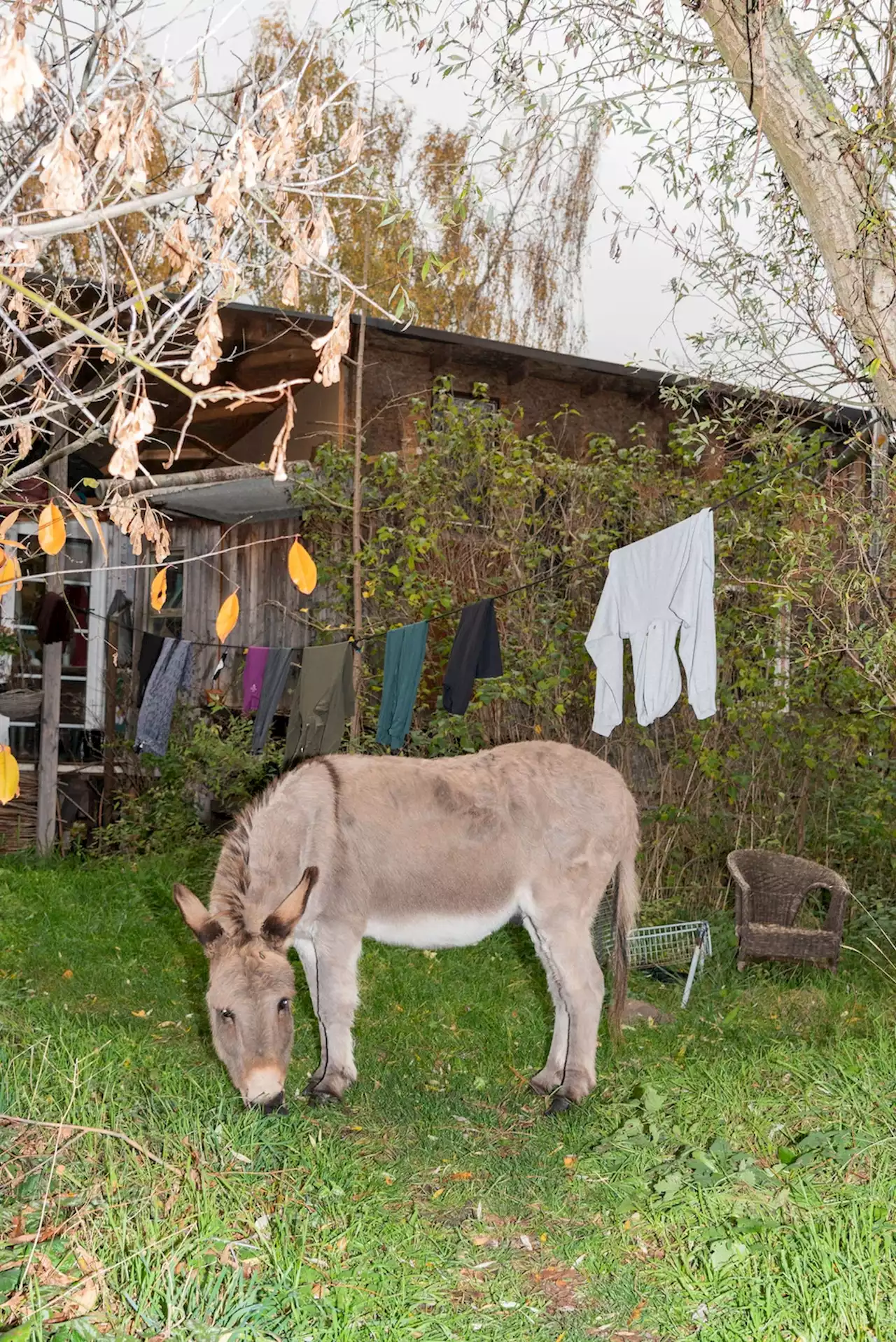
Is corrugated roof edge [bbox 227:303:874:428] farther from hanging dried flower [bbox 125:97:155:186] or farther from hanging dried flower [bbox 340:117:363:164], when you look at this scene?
hanging dried flower [bbox 125:97:155:186]

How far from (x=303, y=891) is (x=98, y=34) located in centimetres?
316

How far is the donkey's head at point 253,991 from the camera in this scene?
14.0 ft

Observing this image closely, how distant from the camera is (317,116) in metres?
2.72

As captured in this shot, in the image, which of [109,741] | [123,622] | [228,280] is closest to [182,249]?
[228,280]

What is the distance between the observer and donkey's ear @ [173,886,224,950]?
4629 mm

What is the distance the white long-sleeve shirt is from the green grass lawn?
1.93 meters

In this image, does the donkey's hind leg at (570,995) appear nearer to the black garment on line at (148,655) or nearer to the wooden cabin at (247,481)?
the wooden cabin at (247,481)

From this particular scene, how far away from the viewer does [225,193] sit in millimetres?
2342

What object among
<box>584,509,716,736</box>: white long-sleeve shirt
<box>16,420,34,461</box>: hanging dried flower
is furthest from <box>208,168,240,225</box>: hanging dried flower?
<box>584,509,716,736</box>: white long-sleeve shirt

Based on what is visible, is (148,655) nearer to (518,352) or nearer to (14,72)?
(518,352)

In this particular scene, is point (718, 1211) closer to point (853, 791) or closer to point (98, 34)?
point (98, 34)

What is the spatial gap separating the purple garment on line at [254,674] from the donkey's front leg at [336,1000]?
4.74 meters

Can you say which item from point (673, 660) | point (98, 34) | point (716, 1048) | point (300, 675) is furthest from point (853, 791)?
point (98, 34)

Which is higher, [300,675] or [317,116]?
[317,116]
